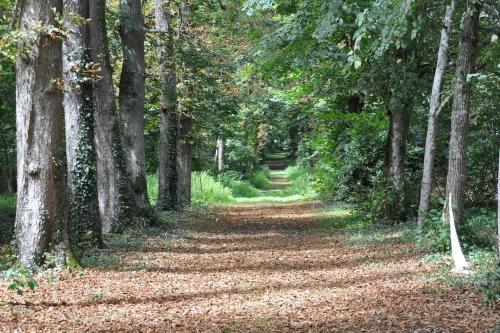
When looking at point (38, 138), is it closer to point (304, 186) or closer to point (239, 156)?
point (304, 186)

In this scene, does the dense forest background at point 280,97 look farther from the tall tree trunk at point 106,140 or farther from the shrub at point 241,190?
the shrub at point 241,190

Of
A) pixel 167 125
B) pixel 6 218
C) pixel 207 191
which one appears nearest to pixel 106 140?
pixel 167 125

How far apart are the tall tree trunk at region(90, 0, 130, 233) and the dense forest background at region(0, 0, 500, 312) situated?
1.2 inches

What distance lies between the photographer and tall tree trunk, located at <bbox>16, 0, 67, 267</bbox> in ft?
26.8

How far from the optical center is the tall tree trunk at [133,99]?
15.1 meters

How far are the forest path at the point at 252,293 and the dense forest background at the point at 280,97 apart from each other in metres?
1.09

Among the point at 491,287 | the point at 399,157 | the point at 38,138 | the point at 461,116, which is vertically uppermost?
the point at 461,116

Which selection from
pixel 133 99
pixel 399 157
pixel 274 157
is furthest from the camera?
pixel 274 157

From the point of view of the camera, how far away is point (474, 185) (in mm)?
15555

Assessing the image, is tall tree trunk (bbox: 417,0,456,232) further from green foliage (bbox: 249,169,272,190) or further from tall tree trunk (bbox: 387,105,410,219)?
green foliage (bbox: 249,169,272,190)

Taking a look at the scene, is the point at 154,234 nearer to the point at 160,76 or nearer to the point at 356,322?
the point at 160,76

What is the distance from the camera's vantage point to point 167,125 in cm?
2017

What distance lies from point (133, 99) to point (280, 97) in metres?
13.3

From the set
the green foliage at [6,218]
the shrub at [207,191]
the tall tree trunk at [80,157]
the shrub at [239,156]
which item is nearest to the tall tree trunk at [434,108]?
the tall tree trunk at [80,157]
